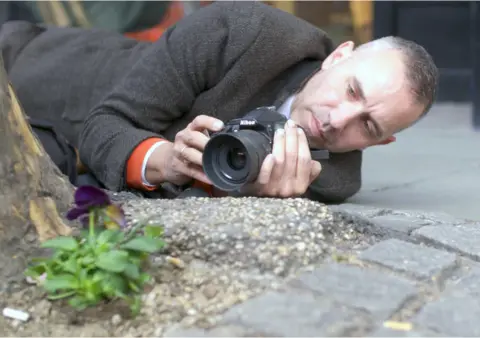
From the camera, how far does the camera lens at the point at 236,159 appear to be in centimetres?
188

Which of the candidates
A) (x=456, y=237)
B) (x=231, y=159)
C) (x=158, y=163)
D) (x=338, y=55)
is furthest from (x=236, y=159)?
(x=338, y=55)

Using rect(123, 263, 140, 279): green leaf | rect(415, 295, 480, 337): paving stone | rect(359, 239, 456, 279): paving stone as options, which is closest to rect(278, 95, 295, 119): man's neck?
rect(359, 239, 456, 279): paving stone

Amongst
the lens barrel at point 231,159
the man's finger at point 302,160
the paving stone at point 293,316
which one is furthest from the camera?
the man's finger at point 302,160

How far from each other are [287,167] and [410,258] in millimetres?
497

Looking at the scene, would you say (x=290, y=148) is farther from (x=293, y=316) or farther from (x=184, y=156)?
(x=293, y=316)

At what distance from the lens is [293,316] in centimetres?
123

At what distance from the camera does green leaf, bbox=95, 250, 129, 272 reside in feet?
4.00

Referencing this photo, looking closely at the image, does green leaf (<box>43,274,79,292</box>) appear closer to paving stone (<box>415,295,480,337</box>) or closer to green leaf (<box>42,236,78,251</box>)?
green leaf (<box>42,236,78,251</box>)

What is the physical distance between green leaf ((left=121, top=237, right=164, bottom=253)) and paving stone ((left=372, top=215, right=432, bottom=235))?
30.1 inches

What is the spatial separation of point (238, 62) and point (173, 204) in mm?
759

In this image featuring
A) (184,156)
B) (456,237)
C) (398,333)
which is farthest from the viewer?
(184,156)

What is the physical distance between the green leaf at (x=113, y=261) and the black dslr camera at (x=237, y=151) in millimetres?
628

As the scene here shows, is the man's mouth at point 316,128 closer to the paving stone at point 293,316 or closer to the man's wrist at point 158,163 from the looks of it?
the man's wrist at point 158,163

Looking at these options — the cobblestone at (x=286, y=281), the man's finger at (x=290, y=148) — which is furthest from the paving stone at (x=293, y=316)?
the man's finger at (x=290, y=148)
